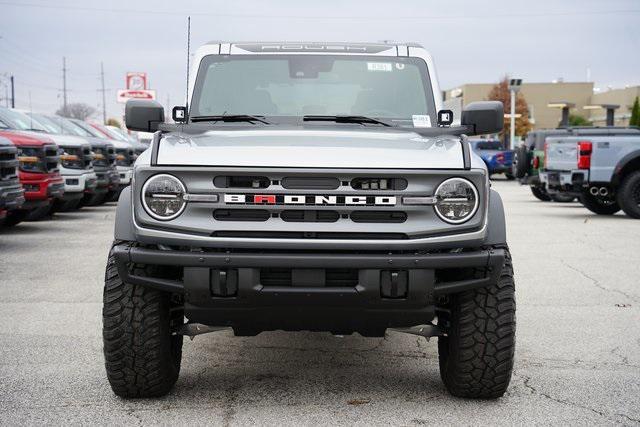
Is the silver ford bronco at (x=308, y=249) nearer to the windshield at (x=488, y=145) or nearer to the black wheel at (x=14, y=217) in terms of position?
the black wheel at (x=14, y=217)

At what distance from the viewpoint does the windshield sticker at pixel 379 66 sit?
6582mm

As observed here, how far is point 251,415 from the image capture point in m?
4.92

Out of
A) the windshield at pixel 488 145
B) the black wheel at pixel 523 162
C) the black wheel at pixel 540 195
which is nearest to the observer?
the black wheel at pixel 523 162

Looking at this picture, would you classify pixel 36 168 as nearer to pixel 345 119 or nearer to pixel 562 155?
pixel 345 119

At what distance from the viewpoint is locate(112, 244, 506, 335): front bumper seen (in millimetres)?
4613

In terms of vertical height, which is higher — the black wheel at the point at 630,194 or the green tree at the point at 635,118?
Result: the green tree at the point at 635,118

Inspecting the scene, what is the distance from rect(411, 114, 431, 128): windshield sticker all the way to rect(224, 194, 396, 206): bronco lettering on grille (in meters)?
1.53

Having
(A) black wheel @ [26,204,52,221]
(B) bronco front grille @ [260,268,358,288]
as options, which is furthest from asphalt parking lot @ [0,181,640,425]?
(A) black wheel @ [26,204,52,221]

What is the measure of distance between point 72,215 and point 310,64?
1284cm

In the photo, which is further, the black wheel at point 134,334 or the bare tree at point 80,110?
the bare tree at point 80,110

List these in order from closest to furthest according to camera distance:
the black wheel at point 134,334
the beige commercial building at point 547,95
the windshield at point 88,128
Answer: the black wheel at point 134,334, the windshield at point 88,128, the beige commercial building at point 547,95

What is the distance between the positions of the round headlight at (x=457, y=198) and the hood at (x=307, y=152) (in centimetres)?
8


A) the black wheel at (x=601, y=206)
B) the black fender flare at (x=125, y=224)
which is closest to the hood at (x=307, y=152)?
the black fender flare at (x=125, y=224)

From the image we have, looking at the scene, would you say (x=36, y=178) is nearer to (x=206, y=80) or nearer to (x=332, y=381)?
(x=206, y=80)
